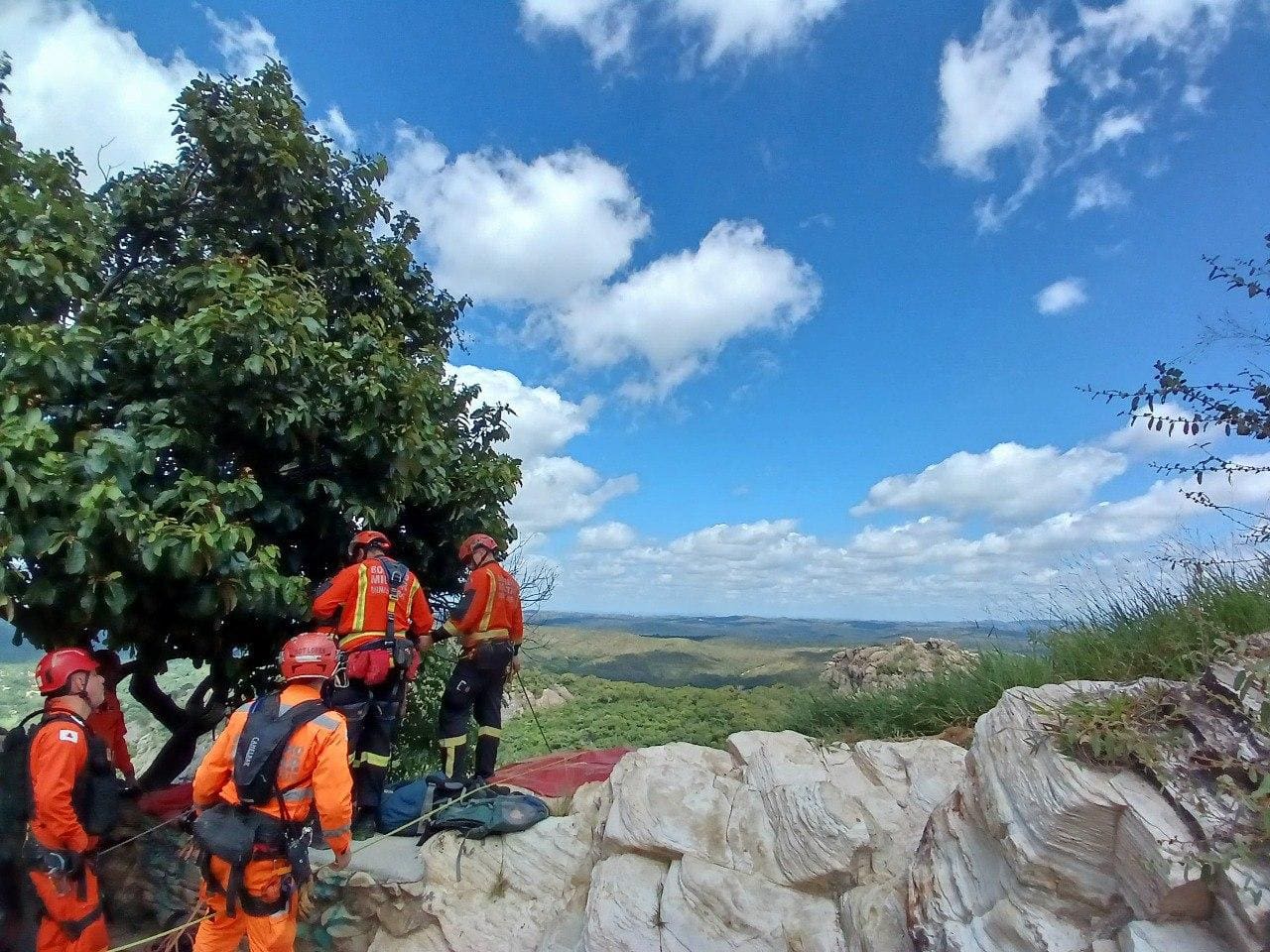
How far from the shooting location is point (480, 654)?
246 inches

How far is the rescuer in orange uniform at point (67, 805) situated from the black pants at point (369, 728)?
1.52m

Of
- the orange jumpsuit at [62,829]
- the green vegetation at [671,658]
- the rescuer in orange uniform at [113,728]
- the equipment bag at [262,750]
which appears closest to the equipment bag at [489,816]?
the equipment bag at [262,750]

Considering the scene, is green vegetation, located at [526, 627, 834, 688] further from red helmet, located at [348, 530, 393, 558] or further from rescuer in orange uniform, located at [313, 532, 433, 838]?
red helmet, located at [348, 530, 393, 558]

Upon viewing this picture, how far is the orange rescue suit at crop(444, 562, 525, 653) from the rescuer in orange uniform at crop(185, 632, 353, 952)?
7.24 feet

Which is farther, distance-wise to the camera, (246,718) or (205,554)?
(205,554)

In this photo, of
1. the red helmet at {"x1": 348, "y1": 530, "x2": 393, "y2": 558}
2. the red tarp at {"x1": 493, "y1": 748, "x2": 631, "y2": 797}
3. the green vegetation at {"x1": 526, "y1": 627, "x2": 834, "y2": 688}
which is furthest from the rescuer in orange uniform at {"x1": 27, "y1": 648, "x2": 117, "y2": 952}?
the green vegetation at {"x1": 526, "y1": 627, "x2": 834, "y2": 688}

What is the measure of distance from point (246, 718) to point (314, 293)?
3.78 metres

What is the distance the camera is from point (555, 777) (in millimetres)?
6695

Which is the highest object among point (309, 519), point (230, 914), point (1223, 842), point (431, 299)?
point (431, 299)

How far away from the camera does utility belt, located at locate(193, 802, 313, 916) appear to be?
3.87 metres

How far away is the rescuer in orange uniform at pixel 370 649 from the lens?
18.3 feet

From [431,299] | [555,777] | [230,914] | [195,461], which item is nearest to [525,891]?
[555,777]

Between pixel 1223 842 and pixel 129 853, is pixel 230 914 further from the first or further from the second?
pixel 1223 842

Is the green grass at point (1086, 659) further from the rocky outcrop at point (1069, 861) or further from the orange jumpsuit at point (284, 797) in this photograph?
the orange jumpsuit at point (284, 797)
